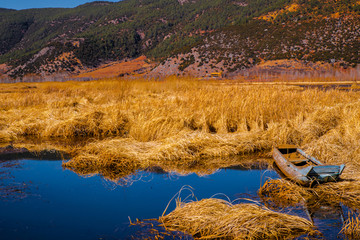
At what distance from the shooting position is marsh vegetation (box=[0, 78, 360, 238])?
6855 millimetres

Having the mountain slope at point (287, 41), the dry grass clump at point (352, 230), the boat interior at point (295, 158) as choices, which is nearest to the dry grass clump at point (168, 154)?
the boat interior at point (295, 158)

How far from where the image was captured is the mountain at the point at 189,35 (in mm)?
50688

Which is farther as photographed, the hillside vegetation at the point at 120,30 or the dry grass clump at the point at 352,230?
the hillside vegetation at the point at 120,30

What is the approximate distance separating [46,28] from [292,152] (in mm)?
184651

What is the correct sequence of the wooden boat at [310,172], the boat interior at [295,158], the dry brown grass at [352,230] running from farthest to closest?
the boat interior at [295,158]
the wooden boat at [310,172]
the dry brown grass at [352,230]

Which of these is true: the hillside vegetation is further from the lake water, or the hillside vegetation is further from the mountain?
the lake water

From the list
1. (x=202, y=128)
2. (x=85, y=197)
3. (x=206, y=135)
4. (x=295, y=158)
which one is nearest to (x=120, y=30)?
(x=202, y=128)

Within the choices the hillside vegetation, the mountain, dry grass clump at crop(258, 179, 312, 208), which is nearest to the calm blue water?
dry grass clump at crop(258, 179, 312, 208)

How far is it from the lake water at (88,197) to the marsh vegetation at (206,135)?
0.42 metres

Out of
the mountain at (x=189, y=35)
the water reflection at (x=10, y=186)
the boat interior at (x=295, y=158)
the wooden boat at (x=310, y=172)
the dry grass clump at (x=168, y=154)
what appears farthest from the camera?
the mountain at (x=189, y=35)

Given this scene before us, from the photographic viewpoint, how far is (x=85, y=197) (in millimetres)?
5754

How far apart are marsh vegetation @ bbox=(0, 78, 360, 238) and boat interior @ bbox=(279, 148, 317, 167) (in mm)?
420

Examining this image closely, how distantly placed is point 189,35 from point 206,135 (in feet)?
311

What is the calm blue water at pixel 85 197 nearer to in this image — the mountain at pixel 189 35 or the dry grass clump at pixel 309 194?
the dry grass clump at pixel 309 194
